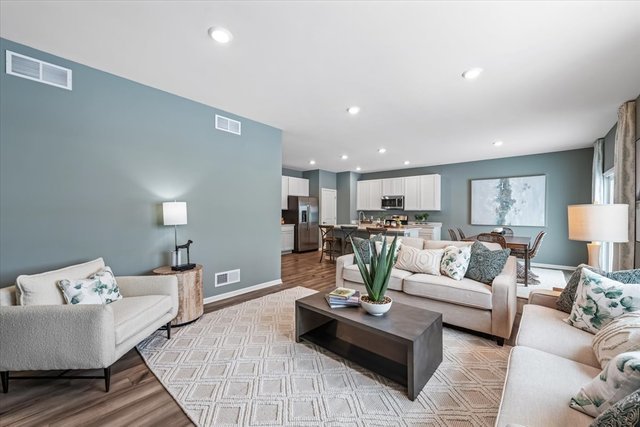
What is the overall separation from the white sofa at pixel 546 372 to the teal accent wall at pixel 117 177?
3290mm

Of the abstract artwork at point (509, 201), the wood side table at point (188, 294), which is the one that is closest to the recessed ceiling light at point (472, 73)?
the wood side table at point (188, 294)

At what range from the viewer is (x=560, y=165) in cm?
571

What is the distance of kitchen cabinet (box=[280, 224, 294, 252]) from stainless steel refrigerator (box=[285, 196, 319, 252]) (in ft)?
0.38

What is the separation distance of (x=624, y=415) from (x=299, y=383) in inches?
66.5

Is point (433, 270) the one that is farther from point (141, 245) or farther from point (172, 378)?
point (141, 245)

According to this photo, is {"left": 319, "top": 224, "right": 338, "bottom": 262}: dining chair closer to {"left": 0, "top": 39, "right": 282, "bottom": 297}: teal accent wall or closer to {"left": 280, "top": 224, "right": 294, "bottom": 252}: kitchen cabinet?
{"left": 280, "top": 224, "right": 294, "bottom": 252}: kitchen cabinet

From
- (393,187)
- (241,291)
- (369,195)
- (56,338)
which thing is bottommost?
(241,291)

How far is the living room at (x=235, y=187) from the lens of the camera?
5.64 ft

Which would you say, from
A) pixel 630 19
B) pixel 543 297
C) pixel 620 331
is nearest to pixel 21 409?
pixel 620 331

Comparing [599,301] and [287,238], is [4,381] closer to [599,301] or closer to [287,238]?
[599,301]

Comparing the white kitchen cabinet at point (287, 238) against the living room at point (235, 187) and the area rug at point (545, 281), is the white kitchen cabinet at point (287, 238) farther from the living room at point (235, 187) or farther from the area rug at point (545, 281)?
the area rug at point (545, 281)

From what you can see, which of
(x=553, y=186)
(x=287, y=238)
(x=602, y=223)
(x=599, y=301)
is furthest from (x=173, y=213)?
(x=553, y=186)

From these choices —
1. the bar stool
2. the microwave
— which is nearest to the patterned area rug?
the bar stool

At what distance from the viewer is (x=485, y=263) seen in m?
2.85
